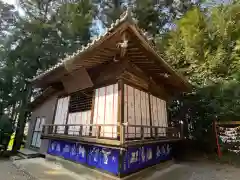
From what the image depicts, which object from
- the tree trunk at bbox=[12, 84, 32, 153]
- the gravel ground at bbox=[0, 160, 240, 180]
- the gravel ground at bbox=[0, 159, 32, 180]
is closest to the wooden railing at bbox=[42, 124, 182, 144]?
the gravel ground at bbox=[0, 160, 240, 180]

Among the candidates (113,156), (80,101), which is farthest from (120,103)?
(80,101)

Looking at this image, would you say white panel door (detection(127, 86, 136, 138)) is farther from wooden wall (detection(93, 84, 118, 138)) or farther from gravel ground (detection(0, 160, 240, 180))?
gravel ground (detection(0, 160, 240, 180))

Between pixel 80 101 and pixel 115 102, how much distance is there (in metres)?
2.18

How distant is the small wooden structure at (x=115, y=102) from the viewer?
480 centimetres

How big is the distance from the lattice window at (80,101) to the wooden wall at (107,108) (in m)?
0.54

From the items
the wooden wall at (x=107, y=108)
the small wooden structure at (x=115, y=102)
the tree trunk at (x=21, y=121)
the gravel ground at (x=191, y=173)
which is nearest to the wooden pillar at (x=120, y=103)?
the small wooden structure at (x=115, y=102)

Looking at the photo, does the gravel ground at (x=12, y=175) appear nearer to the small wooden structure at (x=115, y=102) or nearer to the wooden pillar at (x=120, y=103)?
the small wooden structure at (x=115, y=102)

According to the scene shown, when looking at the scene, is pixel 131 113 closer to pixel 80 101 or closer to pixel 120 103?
pixel 120 103

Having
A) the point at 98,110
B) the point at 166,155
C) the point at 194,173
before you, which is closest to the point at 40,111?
the point at 98,110

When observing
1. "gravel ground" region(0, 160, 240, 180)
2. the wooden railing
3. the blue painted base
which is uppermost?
the wooden railing

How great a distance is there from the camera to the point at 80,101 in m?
7.09

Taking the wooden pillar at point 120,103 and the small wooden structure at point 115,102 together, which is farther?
the wooden pillar at point 120,103

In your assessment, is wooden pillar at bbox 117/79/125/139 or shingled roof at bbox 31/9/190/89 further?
wooden pillar at bbox 117/79/125/139

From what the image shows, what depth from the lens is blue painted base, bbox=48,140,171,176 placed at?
4.91m
